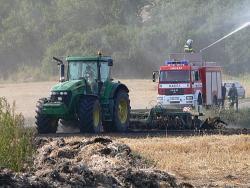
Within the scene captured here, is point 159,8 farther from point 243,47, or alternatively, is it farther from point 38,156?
point 38,156

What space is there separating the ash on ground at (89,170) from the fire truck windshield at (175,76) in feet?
68.1

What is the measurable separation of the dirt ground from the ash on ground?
95.1 feet

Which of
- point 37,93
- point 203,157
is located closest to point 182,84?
point 203,157

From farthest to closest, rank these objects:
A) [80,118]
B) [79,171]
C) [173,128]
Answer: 1. [173,128]
2. [80,118]
3. [79,171]

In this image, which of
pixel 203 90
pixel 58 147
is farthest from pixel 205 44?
pixel 58 147

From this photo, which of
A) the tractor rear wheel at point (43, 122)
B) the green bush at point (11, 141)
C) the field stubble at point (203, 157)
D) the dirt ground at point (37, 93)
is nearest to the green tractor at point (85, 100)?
the tractor rear wheel at point (43, 122)

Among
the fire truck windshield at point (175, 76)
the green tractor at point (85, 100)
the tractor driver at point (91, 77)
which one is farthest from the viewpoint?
the fire truck windshield at point (175, 76)

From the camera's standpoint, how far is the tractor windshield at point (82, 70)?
81.6ft

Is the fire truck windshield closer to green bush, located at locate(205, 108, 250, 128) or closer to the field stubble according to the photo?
green bush, located at locate(205, 108, 250, 128)

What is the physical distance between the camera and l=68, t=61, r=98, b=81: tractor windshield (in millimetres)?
24859

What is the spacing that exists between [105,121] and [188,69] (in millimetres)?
11507

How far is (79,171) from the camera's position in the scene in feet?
37.3

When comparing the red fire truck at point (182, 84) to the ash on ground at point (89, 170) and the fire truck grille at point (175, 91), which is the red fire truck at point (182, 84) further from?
the ash on ground at point (89, 170)

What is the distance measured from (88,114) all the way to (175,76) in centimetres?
1312
